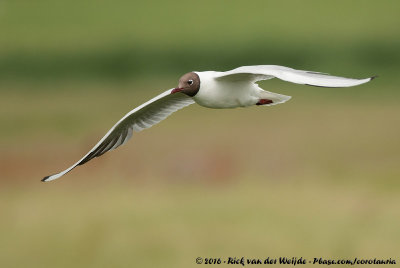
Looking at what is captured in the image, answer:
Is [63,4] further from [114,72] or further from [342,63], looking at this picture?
[342,63]

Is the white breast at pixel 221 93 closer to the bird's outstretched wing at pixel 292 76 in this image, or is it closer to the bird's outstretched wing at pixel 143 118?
the bird's outstretched wing at pixel 292 76

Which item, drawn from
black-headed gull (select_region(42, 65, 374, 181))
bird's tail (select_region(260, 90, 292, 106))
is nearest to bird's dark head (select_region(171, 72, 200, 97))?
black-headed gull (select_region(42, 65, 374, 181))

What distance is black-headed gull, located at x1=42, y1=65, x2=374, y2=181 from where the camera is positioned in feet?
13.7

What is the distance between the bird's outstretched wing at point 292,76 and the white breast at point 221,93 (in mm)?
34

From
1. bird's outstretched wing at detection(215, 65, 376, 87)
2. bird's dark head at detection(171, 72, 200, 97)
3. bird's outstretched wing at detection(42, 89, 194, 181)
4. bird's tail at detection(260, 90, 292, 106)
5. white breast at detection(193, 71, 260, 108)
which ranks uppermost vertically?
bird's outstretched wing at detection(215, 65, 376, 87)

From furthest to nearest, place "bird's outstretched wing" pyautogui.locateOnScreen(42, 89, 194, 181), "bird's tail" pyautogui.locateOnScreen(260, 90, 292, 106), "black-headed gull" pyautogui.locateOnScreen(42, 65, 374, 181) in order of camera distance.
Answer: "bird's outstretched wing" pyautogui.locateOnScreen(42, 89, 194, 181), "bird's tail" pyautogui.locateOnScreen(260, 90, 292, 106), "black-headed gull" pyautogui.locateOnScreen(42, 65, 374, 181)

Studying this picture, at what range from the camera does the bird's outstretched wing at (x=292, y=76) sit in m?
3.98

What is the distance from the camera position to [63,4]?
1639 cm

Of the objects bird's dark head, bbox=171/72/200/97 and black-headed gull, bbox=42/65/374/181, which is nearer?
black-headed gull, bbox=42/65/374/181

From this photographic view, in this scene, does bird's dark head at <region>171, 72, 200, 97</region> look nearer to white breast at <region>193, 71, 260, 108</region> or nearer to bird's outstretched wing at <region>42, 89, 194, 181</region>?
white breast at <region>193, 71, 260, 108</region>

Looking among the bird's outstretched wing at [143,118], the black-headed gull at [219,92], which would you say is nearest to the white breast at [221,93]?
the black-headed gull at [219,92]

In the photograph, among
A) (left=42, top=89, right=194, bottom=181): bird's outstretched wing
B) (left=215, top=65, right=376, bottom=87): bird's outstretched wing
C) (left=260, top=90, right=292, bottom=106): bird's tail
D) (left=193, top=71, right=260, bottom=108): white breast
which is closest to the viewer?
(left=215, top=65, right=376, bottom=87): bird's outstretched wing

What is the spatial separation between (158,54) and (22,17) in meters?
2.31

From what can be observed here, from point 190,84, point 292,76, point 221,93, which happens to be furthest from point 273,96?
point 292,76
